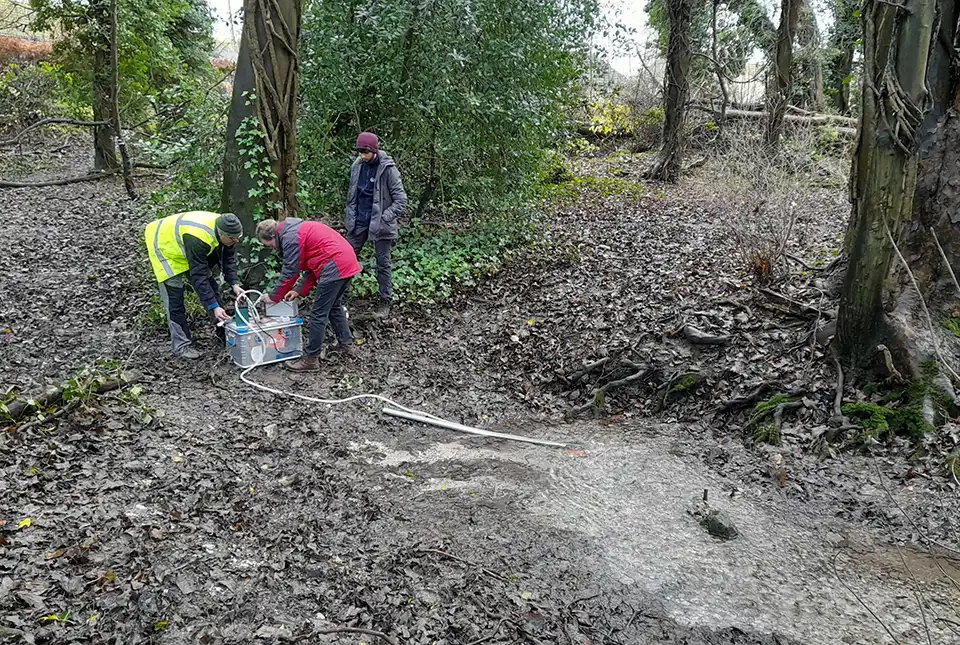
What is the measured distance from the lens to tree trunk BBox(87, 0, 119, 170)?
13164 millimetres

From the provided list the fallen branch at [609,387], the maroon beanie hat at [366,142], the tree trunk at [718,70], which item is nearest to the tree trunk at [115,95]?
the maroon beanie hat at [366,142]

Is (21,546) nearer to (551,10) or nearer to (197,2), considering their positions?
(551,10)

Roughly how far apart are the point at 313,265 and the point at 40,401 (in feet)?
7.95

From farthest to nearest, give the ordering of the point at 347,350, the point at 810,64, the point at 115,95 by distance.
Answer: the point at 810,64 < the point at 115,95 < the point at 347,350

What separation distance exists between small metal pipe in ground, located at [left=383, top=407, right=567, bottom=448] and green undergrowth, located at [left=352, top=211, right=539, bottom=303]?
2.48 meters

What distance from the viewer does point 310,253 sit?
607 cm

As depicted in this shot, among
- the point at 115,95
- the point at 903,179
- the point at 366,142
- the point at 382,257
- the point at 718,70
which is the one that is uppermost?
the point at 718,70

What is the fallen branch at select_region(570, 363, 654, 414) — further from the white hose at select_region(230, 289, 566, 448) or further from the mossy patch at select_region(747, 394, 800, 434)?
the mossy patch at select_region(747, 394, 800, 434)

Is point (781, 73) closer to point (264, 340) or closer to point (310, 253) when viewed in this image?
point (310, 253)

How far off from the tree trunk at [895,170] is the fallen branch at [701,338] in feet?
3.58

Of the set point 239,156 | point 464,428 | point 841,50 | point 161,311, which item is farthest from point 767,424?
point 841,50

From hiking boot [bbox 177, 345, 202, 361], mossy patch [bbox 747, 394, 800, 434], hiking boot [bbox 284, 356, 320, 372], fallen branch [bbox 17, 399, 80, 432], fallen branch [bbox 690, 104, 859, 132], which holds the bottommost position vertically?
mossy patch [bbox 747, 394, 800, 434]

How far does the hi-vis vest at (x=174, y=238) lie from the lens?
5.90 m

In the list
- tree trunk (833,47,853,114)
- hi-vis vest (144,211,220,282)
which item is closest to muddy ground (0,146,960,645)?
hi-vis vest (144,211,220,282)
